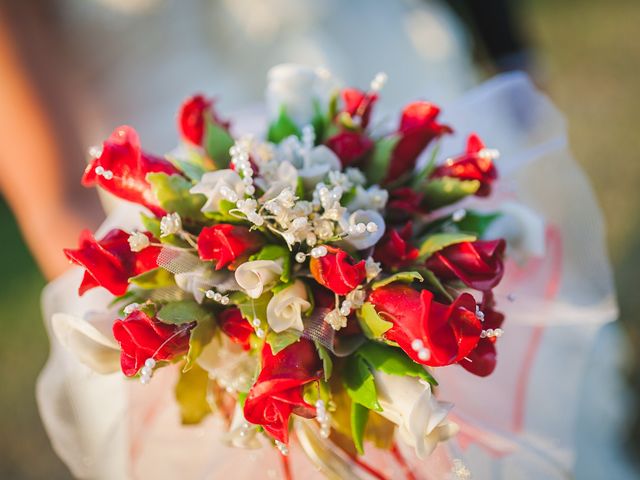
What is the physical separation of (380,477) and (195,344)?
251 millimetres

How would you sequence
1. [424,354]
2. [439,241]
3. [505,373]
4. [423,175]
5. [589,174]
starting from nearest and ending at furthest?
[424,354], [439,241], [423,175], [505,373], [589,174]

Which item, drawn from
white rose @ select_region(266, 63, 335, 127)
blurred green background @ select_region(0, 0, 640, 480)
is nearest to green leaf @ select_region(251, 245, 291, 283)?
white rose @ select_region(266, 63, 335, 127)

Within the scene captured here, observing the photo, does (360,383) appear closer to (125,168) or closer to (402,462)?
(402,462)

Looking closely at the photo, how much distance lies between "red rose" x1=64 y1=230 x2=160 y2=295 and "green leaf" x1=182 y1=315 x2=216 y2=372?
75 millimetres

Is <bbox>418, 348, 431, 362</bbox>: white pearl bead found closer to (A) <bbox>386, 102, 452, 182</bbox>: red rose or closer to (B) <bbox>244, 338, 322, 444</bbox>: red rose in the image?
(B) <bbox>244, 338, 322, 444</bbox>: red rose

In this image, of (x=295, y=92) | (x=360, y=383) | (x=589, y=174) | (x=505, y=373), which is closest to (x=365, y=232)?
(x=360, y=383)

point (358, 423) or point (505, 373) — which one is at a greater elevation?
point (358, 423)

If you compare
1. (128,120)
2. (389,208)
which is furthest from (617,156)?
(389,208)

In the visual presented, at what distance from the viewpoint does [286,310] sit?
1.91 ft

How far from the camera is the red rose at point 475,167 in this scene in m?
0.68

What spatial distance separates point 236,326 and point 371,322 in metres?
0.14

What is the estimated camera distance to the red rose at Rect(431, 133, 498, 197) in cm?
68

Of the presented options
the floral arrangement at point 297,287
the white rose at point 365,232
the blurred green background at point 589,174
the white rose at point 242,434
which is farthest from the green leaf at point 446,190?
the blurred green background at point 589,174

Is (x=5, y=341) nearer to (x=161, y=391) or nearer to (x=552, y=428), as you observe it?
(x=161, y=391)
